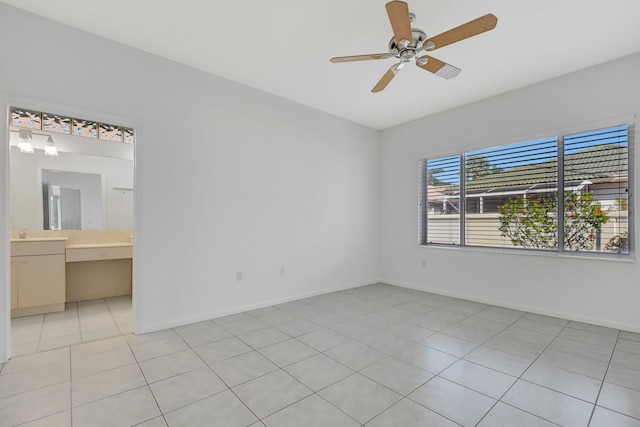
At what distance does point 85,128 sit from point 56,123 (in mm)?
334

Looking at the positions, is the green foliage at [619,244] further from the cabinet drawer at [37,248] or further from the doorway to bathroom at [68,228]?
the cabinet drawer at [37,248]

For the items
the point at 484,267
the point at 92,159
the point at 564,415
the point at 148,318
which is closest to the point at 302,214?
the point at 148,318

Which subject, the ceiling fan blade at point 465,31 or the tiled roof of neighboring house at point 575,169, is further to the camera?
the tiled roof of neighboring house at point 575,169

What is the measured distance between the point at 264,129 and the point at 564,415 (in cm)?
376

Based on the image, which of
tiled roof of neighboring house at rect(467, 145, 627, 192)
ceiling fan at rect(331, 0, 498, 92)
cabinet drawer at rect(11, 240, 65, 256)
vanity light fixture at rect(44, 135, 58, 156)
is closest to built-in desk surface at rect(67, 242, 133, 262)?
cabinet drawer at rect(11, 240, 65, 256)

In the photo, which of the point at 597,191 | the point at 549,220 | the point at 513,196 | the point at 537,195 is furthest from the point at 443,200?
the point at 597,191

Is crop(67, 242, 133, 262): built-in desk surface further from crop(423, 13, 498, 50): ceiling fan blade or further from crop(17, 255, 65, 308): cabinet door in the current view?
crop(423, 13, 498, 50): ceiling fan blade

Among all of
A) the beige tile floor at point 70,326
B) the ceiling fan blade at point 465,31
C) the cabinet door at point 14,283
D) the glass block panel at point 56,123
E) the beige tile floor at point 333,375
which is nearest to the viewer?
the beige tile floor at point 333,375

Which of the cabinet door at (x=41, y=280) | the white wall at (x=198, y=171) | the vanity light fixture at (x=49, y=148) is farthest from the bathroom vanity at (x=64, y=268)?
the white wall at (x=198, y=171)

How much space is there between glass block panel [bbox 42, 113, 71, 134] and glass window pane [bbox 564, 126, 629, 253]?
19.4ft

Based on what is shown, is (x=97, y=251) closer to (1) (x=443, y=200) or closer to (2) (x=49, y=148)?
(2) (x=49, y=148)

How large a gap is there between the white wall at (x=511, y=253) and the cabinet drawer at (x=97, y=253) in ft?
A: 13.3

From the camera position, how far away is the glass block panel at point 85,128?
3580mm

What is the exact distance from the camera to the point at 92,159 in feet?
12.9
